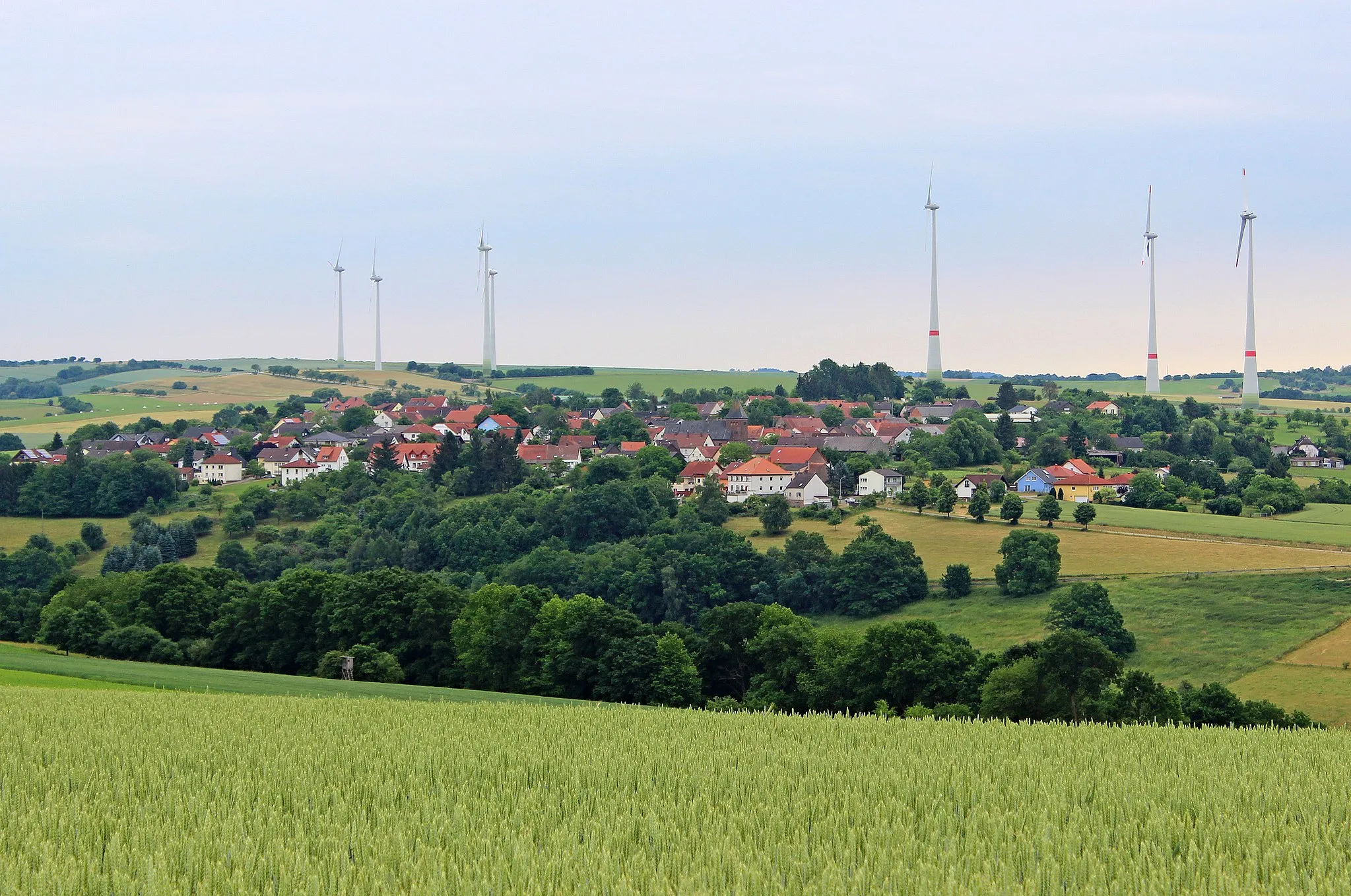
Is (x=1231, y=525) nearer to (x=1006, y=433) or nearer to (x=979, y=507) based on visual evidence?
(x=979, y=507)

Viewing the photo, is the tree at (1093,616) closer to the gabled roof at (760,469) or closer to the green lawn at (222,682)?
the green lawn at (222,682)

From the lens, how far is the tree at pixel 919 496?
12900 centimetres

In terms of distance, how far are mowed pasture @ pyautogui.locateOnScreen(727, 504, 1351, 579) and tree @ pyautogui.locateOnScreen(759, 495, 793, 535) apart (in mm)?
1106

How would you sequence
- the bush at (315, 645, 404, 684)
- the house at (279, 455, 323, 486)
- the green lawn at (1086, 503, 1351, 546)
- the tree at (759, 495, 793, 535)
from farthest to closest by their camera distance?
the house at (279, 455, 323, 486)
the tree at (759, 495, 793, 535)
the green lawn at (1086, 503, 1351, 546)
the bush at (315, 645, 404, 684)

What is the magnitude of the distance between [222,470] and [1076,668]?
146439 millimetres

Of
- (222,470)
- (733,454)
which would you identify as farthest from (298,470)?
(733,454)

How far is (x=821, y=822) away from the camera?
17.7 m

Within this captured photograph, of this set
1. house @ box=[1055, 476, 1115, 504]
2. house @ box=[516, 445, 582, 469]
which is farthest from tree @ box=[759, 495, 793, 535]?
house @ box=[516, 445, 582, 469]

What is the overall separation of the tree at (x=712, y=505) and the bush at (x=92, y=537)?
60.0 meters

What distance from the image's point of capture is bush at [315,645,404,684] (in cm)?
6588

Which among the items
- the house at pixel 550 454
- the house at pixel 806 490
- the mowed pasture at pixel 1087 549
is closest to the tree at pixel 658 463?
the house at pixel 550 454

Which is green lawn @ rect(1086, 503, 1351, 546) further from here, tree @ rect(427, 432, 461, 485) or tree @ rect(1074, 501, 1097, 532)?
tree @ rect(427, 432, 461, 485)

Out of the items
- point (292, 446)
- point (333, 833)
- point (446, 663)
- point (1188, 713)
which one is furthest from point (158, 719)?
point (292, 446)

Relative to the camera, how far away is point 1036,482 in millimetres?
146000
